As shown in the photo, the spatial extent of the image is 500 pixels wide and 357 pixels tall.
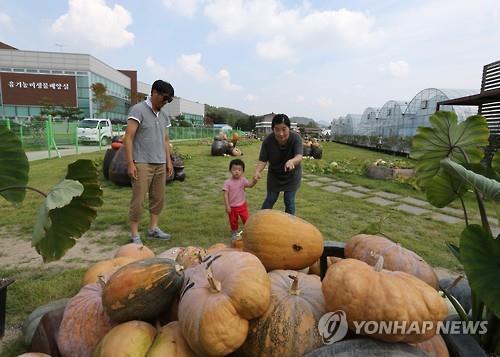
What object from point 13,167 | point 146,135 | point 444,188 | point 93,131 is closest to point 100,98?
point 93,131

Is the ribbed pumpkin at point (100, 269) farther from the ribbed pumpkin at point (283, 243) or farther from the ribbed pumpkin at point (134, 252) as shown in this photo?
the ribbed pumpkin at point (283, 243)

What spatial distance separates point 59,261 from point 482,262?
3.96 meters

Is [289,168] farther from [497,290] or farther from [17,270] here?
[17,270]

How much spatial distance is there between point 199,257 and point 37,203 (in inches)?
226

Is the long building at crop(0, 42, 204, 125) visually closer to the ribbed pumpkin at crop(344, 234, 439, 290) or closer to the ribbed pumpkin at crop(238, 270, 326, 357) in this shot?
the ribbed pumpkin at crop(344, 234, 439, 290)

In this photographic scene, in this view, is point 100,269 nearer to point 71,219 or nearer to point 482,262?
point 71,219

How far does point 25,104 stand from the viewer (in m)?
49.8


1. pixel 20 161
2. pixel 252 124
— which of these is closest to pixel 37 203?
pixel 20 161

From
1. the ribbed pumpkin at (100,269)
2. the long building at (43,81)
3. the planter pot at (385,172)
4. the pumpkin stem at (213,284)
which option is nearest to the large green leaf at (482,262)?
the pumpkin stem at (213,284)

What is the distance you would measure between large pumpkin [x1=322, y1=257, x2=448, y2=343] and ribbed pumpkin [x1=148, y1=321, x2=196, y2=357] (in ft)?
2.10

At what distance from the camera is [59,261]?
12.4 ft

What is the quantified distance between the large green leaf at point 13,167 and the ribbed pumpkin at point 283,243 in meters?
1.70

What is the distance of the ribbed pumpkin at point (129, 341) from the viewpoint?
1.39 m

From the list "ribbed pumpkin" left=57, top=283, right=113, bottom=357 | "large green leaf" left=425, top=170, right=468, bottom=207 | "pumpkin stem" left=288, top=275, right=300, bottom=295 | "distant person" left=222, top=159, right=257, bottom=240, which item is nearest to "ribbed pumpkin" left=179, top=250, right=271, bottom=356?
"pumpkin stem" left=288, top=275, right=300, bottom=295
